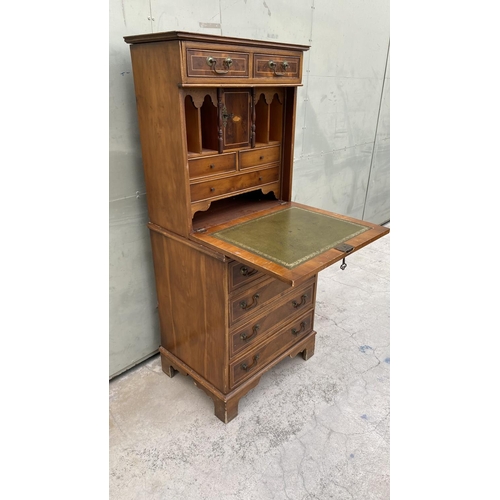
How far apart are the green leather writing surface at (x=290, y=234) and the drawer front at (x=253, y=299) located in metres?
0.27

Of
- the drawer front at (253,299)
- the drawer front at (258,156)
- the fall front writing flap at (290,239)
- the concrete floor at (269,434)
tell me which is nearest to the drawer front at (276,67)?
the drawer front at (258,156)

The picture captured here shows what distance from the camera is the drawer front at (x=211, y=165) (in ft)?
5.42

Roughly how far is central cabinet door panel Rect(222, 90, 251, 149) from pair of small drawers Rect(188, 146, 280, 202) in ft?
0.24

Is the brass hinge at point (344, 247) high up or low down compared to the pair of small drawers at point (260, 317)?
up

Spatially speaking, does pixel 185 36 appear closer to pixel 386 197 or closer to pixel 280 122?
pixel 280 122

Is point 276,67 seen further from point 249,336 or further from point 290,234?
point 249,336

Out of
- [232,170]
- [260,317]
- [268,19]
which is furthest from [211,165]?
[268,19]

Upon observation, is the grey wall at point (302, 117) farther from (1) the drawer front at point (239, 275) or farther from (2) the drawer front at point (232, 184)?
(1) the drawer front at point (239, 275)

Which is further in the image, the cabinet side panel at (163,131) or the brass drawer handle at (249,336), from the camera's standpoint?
the brass drawer handle at (249,336)

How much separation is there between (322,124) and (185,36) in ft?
6.66

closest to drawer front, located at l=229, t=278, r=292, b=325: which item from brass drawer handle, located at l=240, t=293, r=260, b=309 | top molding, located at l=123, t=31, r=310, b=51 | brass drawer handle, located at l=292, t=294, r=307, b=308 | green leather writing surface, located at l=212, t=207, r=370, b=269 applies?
brass drawer handle, located at l=240, t=293, r=260, b=309

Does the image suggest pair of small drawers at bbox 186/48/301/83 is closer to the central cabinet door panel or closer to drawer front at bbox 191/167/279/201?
the central cabinet door panel

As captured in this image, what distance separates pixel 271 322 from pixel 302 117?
5.61 feet

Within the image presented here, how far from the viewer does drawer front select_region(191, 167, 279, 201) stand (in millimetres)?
1697
